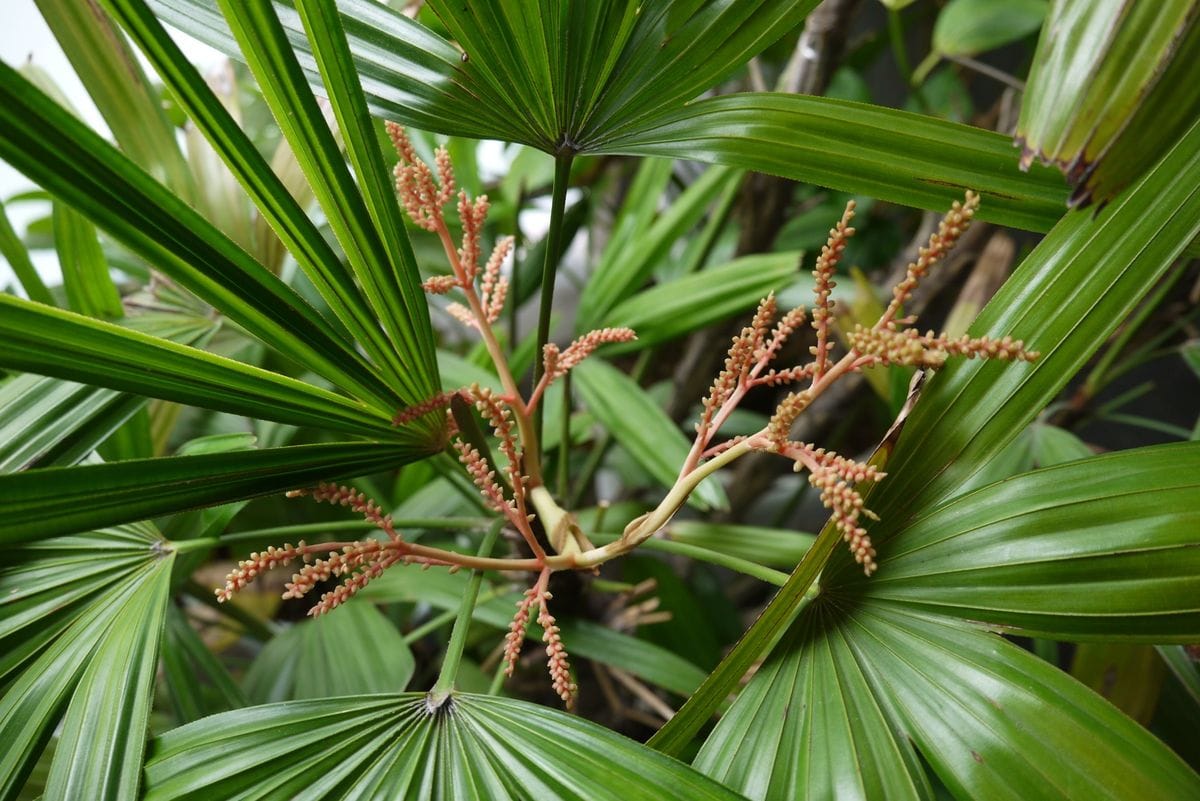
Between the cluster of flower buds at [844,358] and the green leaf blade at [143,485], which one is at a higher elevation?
the cluster of flower buds at [844,358]

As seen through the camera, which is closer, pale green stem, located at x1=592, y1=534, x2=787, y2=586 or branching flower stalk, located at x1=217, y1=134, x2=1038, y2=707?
branching flower stalk, located at x1=217, y1=134, x2=1038, y2=707

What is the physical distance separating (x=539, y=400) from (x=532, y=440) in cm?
3

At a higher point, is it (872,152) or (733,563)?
(872,152)

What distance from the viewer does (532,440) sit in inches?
22.0

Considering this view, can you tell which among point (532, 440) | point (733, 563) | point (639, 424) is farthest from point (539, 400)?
point (639, 424)

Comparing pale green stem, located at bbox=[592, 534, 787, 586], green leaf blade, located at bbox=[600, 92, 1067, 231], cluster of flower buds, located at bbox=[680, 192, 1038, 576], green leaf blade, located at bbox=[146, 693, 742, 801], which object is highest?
green leaf blade, located at bbox=[600, 92, 1067, 231]

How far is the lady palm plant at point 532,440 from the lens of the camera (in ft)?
1.25

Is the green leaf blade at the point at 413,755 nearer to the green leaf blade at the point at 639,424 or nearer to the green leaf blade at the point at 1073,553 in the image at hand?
the green leaf blade at the point at 1073,553

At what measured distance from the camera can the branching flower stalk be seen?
38 cm

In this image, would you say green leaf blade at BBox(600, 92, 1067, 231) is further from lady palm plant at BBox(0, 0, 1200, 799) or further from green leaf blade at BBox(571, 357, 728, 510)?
green leaf blade at BBox(571, 357, 728, 510)

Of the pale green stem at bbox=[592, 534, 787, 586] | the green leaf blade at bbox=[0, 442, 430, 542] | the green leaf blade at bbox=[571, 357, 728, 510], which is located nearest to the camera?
the green leaf blade at bbox=[0, 442, 430, 542]

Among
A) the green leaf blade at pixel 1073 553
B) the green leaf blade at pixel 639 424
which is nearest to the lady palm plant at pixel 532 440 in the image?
the green leaf blade at pixel 1073 553

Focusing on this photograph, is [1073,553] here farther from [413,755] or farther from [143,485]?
[143,485]

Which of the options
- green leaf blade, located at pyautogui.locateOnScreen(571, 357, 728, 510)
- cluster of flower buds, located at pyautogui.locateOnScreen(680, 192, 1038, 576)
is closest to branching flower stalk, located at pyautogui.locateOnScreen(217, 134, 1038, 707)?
cluster of flower buds, located at pyautogui.locateOnScreen(680, 192, 1038, 576)
